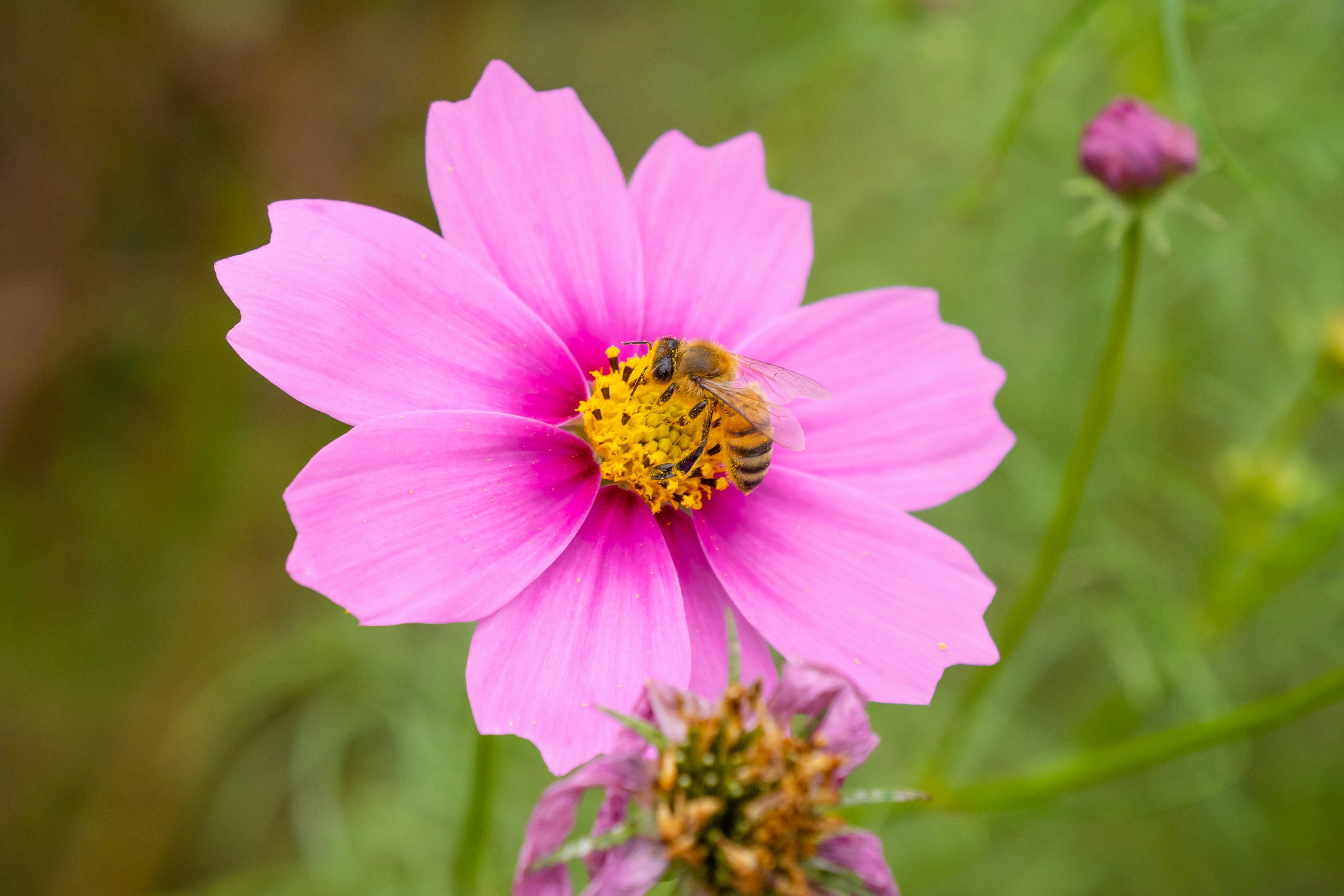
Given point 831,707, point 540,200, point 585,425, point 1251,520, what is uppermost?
point 1251,520

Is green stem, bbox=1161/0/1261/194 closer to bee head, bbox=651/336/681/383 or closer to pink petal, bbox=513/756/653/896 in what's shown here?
bee head, bbox=651/336/681/383

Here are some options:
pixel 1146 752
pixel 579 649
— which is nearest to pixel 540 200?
pixel 579 649

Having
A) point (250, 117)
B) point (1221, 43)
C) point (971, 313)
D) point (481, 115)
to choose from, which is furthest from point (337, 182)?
point (1221, 43)

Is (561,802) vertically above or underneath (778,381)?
underneath

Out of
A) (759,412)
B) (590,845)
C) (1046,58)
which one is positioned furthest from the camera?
(1046,58)

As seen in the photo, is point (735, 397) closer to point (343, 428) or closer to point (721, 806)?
point (721, 806)

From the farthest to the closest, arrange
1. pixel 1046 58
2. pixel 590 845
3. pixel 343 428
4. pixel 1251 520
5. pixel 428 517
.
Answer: pixel 343 428
pixel 1251 520
pixel 1046 58
pixel 428 517
pixel 590 845
